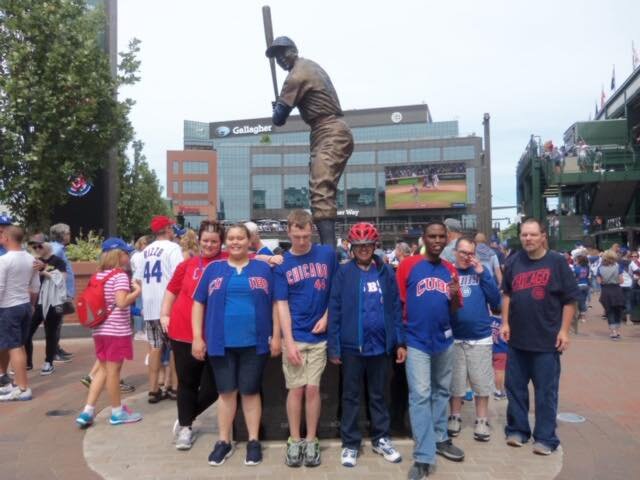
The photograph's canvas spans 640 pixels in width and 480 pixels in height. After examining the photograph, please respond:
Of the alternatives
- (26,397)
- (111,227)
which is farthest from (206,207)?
(26,397)

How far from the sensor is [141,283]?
599cm

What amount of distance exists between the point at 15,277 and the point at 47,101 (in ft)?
25.4

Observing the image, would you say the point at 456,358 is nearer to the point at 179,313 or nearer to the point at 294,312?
the point at 294,312

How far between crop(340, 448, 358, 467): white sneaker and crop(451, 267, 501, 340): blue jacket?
1319mm

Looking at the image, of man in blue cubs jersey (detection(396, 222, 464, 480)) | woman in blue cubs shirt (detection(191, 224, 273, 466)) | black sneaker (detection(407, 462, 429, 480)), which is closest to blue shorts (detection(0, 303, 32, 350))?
woman in blue cubs shirt (detection(191, 224, 273, 466))

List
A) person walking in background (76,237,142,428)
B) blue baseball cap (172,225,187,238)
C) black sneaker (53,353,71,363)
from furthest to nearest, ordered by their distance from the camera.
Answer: black sneaker (53,353,71,363) < blue baseball cap (172,225,187,238) < person walking in background (76,237,142,428)

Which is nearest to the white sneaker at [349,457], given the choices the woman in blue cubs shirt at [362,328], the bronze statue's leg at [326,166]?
the woman in blue cubs shirt at [362,328]

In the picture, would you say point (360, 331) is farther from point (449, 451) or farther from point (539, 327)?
point (539, 327)

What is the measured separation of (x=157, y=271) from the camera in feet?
19.3

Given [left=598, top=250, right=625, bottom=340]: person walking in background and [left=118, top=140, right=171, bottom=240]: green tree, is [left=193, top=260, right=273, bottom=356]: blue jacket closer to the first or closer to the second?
[left=598, top=250, right=625, bottom=340]: person walking in background

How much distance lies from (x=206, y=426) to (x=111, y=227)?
14697mm

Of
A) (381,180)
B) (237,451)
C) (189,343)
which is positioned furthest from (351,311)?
(381,180)

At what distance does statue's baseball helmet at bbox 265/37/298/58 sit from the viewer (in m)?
5.57

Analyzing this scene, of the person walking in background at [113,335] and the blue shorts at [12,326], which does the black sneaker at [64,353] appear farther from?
the person walking in background at [113,335]
